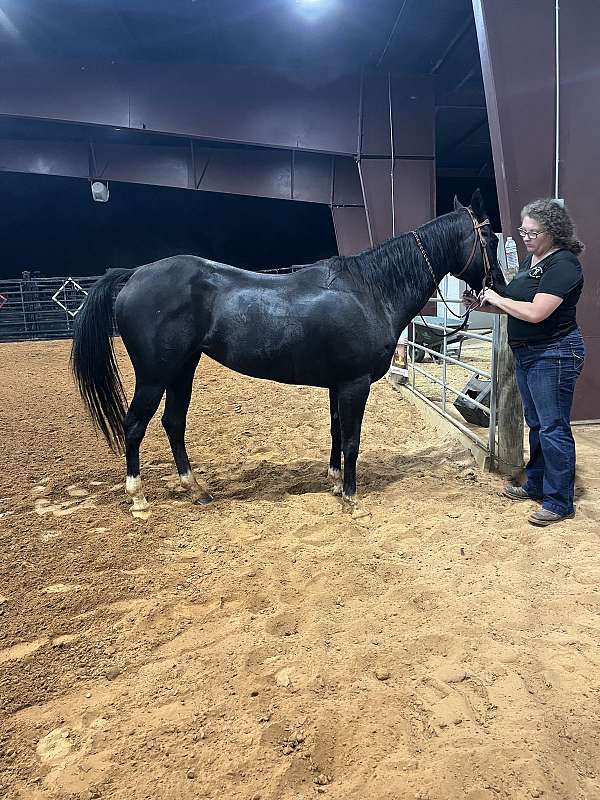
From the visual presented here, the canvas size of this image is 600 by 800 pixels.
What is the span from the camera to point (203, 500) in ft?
9.56

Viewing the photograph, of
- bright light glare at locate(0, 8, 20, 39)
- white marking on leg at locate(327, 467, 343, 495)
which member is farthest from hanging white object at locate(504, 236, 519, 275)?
bright light glare at locate(0, 8, 20, 39)

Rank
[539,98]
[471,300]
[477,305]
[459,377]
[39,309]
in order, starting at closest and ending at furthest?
[477,305] → [471,300] → [539,98] → [459,377] → [39,309]

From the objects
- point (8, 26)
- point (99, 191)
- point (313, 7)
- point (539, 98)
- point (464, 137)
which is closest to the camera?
point (539, 98)

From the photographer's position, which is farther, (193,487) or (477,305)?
(193,487)

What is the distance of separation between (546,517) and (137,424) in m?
2.36

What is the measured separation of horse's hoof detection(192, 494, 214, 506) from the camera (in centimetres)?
290

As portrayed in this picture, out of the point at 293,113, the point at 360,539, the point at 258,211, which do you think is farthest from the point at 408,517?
the point at 258,211

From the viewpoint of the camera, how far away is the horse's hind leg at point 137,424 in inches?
112

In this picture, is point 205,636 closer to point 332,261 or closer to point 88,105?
point 332,261

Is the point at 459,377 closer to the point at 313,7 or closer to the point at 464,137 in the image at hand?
the point at 313,7

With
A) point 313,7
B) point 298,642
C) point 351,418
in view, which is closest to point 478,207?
point 351,418

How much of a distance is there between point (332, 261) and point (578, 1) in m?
2.93

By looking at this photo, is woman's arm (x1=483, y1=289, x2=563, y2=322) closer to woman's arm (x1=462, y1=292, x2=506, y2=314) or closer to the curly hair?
woman's arm (x1=462, y1=292, x2=506, y2=314)

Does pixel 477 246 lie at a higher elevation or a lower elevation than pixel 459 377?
higher
